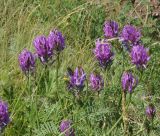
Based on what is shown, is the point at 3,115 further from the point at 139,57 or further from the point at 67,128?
the point at 139,57

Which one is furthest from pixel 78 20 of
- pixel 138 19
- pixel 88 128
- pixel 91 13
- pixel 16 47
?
pixel 88 128

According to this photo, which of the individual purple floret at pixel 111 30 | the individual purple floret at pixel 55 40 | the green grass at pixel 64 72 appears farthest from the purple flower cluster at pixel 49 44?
the individual purple floret at pixel 111 30

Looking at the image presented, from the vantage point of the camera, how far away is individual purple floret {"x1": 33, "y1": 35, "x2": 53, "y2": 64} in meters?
1.85

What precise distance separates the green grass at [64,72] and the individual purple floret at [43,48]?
8.1 inches

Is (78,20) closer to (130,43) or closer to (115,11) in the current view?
(115,11)

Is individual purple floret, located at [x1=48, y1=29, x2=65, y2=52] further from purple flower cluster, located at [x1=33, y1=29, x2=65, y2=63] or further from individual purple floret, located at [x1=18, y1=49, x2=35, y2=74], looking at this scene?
individual purple floret, located at [x1=18, y1=49, x2=35, y2=74]

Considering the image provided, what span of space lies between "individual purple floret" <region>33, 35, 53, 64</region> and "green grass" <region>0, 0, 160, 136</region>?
21 centimetres


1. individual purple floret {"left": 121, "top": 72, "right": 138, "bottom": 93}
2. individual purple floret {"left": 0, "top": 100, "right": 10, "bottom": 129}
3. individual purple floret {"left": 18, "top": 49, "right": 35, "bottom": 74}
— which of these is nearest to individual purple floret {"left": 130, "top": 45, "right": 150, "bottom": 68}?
individual purple floret {"left": 121, "top": 72, "right": 138, "bottom": 93}

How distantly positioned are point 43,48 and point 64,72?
3.59ft

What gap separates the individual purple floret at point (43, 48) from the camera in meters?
1.85

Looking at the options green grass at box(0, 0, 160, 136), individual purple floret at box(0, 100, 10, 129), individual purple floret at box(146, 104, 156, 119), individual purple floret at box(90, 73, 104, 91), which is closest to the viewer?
individual purple floret at box(0, 100, 10, 129)

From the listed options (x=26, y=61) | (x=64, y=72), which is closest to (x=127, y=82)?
(x=26, y=61)

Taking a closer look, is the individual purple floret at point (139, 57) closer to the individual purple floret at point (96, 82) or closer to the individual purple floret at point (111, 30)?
the individual purple floret at point (96, 82)

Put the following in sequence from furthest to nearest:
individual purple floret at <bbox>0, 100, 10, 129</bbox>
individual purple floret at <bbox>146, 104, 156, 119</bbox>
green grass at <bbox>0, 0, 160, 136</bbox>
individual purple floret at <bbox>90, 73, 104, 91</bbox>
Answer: green grass at <bbox>0, 0, 160, 136</bbox>
individual purple floret at <bbox>90, 73, 104, 91</bbox>
individual purple floret at <bbox>146, 104, 156, 119</bbox>
individual purple floret at <bbox>0, 100, 10, 129</bbox>
